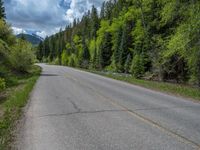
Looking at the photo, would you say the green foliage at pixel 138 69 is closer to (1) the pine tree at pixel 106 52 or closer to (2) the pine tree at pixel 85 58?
(1) the pine tree at pixel 106 52

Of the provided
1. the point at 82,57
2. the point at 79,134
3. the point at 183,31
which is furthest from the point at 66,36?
the point at 79,134

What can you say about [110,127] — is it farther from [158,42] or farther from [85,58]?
[85,58]

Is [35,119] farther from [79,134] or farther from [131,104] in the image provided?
[131,104]

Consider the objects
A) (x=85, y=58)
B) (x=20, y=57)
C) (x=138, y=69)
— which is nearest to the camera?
(x=138, y=69)

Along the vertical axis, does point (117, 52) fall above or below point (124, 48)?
below

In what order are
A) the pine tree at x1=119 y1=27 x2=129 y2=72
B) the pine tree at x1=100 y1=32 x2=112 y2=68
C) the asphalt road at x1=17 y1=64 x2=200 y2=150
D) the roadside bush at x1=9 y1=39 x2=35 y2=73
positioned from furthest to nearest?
the pine tree at x1=100 y1=32 x2=112 y2=68 < the pine tree at x1=119 y1=27 x2=129 y2=72 < the roadside bush at x1=9 y1=39 x2=35 y2=73 < the asphalt road at x1=17 y1=64 x2=200 y2=150

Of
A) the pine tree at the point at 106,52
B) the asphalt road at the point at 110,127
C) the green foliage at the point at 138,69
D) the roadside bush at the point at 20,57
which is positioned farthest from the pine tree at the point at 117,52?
the asphalt road at the point at 110,127

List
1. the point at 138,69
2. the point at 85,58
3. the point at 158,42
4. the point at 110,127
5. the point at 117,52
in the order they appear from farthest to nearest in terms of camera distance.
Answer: the point at 85,58 → the point at 117,52 → the point at 138,69 → the point at 158,42 → the point at 110,127

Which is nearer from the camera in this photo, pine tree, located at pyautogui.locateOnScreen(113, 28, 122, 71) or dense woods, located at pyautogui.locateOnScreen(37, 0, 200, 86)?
dense woods, located at pyautogui.locateOnScreen(37, 0, 200, 86)

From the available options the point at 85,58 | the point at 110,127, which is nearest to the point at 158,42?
the point at 110,127

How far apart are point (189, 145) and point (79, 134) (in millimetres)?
2551

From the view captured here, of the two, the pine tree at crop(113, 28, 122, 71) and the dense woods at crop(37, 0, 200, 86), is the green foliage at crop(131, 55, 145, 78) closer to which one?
the dense woods at crop(37, 0, 200, 86)

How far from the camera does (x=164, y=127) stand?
27.7ft

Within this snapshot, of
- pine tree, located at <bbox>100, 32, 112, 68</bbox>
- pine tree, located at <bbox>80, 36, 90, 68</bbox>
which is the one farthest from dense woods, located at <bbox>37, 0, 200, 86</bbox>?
pine tree, located at <bbox>80, 36, 90, 68</bbox>
